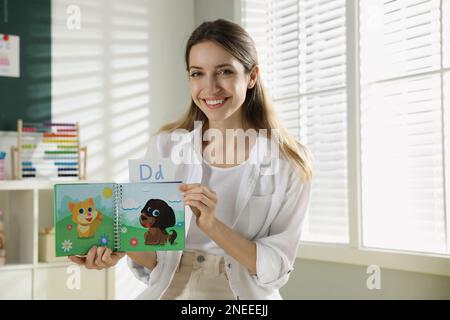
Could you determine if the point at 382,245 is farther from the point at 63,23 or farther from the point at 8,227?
the point at 63,23

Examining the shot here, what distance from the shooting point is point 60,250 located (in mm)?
1607

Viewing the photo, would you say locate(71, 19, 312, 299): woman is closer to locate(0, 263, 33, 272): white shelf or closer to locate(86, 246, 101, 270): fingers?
locate(86, 246, 101, 270): fingers

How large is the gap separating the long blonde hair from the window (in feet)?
3.41

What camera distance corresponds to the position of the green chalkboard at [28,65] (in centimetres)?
347

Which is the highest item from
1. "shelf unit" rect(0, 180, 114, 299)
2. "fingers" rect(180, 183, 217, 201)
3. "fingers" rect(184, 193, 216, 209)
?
"fingers" rect(180, 183, 217, 201)

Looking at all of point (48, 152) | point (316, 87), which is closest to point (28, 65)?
point (48, 152)

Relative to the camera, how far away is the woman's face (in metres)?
1.72

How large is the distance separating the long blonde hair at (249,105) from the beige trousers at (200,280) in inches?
13.4

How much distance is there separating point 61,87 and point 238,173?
212cm

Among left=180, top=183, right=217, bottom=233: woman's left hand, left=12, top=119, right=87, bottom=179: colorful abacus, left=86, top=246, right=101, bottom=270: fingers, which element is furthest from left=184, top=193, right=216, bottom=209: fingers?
left=12, top=119, right=87, bottom=179: colorful abacus

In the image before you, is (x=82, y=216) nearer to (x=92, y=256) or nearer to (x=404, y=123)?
(x=92, y=256)

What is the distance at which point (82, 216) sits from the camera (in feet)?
5.23

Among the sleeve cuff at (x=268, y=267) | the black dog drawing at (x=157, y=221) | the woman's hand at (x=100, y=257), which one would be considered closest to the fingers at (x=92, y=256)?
the woman's hand at (x=100, y=257)

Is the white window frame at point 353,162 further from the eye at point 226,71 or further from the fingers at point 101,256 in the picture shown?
the fingers at point 101,256
